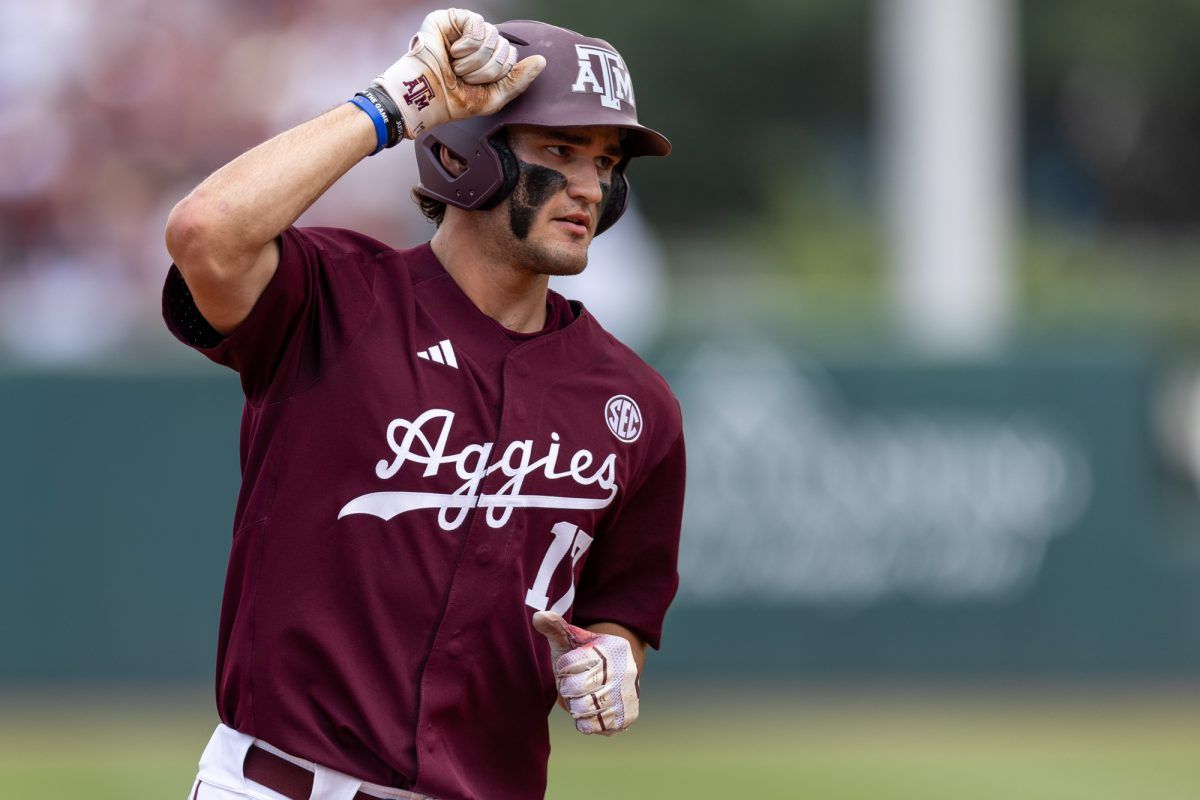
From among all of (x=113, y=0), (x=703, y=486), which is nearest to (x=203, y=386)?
(x=703, y=486)

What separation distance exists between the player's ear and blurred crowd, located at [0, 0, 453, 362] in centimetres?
775

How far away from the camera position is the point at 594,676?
3.85 m

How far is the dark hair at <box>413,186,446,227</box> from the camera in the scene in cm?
420

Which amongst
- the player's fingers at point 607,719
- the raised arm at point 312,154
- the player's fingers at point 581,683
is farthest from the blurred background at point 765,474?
the raised arm at point 312,154

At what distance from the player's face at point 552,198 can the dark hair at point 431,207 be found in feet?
0.98

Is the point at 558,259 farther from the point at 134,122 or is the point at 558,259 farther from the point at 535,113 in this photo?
the point at 134,122

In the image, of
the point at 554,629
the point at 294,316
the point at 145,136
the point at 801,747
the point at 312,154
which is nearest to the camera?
the point at 312,154

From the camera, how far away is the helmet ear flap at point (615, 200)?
411cm

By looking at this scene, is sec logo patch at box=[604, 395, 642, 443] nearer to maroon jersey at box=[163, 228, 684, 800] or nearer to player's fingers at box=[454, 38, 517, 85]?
maroon jersey at box=[163, 228, 684, 800]

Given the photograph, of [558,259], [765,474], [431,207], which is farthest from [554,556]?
[765,474]

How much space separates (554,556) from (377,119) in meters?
0.98

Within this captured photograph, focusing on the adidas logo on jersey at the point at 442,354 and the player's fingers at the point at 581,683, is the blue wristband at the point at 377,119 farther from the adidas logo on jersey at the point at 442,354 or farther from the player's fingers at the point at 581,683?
the player's fingers at the point at 581,683

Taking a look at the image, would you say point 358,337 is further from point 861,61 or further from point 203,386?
point 861,61

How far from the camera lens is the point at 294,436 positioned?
145 inches
